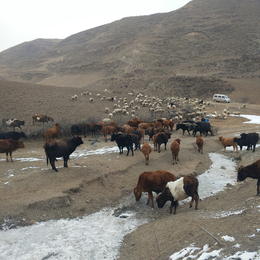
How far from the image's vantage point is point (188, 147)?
44.7 feet

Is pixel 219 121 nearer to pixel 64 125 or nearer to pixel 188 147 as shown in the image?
pixel 188 147

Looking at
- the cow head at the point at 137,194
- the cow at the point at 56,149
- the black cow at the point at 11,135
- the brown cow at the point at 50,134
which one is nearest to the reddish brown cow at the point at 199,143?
the cow head at the point at 137,194

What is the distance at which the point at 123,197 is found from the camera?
8250 millimetres

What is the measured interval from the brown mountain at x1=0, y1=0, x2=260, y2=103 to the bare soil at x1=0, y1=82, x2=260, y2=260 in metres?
38.4

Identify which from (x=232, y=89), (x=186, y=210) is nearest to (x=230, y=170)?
(x=186, y=210)

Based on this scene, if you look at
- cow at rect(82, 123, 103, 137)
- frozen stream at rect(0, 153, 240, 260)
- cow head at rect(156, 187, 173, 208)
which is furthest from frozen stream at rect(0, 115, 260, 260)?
cow at rect(82, 123, 103, 137)

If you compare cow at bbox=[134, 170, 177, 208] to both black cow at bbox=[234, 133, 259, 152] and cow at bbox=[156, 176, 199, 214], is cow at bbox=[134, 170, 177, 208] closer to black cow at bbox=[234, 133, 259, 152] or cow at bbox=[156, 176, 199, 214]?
cow at bbox=[156, 176, 199, 214]

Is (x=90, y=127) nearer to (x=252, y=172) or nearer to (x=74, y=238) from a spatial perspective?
(x=74, y=238)

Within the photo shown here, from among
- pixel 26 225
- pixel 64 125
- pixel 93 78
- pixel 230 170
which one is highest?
pixel 93 78

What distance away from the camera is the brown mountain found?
51375 millimetres

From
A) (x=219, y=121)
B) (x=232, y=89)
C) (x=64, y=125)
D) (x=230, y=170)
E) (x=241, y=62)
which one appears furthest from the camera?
(x=241, y=62)

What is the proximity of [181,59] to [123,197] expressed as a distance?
2628 inches

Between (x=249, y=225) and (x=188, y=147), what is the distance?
29.8 ft

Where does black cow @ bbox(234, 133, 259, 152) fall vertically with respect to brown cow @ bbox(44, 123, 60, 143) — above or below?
below
